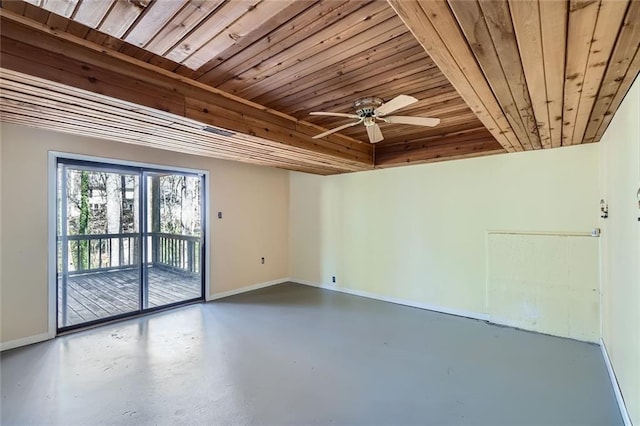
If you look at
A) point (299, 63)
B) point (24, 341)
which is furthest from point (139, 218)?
point (299, 63)

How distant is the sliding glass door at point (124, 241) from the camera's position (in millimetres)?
3740

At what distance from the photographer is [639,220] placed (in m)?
1.75

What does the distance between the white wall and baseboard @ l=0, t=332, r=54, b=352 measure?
389 cm

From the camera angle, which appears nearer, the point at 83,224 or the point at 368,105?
the point at 368,105

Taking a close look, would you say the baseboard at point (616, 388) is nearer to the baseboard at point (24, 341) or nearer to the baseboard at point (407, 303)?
the baseboard at point (407, 303)

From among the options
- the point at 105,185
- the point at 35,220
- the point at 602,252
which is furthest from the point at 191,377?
the point at 602,252

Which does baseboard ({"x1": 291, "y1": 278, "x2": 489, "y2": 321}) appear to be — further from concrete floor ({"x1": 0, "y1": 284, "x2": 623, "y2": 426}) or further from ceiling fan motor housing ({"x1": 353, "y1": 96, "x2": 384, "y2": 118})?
ceiling fan motor housing ({"x1": 353, "y1": 96, "x2": 384, "y2": 118})

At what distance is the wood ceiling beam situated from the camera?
1.69 m

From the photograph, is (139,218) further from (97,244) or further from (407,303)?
(407,303)

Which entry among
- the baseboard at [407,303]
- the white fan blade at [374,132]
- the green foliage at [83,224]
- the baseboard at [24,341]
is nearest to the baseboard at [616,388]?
the baseboard at [407,303]

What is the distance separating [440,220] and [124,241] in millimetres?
4496

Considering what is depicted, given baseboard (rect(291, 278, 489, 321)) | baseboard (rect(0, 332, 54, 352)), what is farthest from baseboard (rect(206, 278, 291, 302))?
baseboard (rect(0, 332, 54, 352))

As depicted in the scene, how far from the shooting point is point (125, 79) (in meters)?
2.09

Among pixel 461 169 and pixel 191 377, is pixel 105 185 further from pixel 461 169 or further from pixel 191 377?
pixel 461 169
